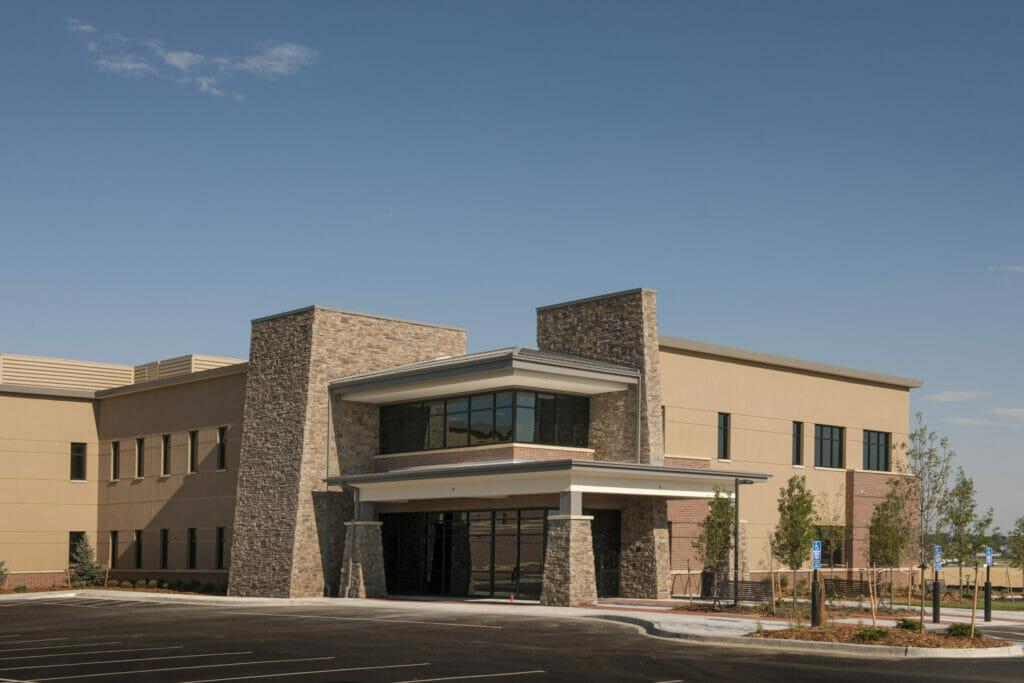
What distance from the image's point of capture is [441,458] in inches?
1538

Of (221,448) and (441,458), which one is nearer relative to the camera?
(441,458)

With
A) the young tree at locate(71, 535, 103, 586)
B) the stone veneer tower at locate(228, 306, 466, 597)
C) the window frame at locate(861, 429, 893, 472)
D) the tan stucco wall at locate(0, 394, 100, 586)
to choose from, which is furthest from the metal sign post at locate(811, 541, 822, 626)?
the tan stucco wall at locate(0, 394, 100, 586)

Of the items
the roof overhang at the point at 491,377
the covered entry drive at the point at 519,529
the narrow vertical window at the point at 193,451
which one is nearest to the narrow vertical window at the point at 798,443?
the covered entry drive at the point at 519,529

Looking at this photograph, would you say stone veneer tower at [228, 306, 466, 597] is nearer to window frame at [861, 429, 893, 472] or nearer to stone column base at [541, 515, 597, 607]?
stone column base at [541, 515, 597, 607]

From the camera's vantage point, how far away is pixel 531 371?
35.1 meters

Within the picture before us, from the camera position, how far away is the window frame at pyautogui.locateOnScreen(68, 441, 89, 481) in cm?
5306

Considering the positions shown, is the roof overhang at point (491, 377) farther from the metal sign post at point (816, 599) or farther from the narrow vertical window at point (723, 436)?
the metal sign post at point (816, 599)

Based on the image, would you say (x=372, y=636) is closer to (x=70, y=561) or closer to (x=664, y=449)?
(x=664, y=449)

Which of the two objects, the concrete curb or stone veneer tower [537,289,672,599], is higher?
stone veneer tower [537,289,672,599]

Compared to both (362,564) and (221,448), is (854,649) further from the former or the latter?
(221,448)

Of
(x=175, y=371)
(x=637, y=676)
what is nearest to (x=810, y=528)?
(x=637, y=676)

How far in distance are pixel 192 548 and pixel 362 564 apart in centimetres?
1174

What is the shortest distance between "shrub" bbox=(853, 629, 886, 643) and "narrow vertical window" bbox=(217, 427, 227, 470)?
30035 mm

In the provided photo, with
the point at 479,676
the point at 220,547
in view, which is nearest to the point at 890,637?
the point at 479,676
